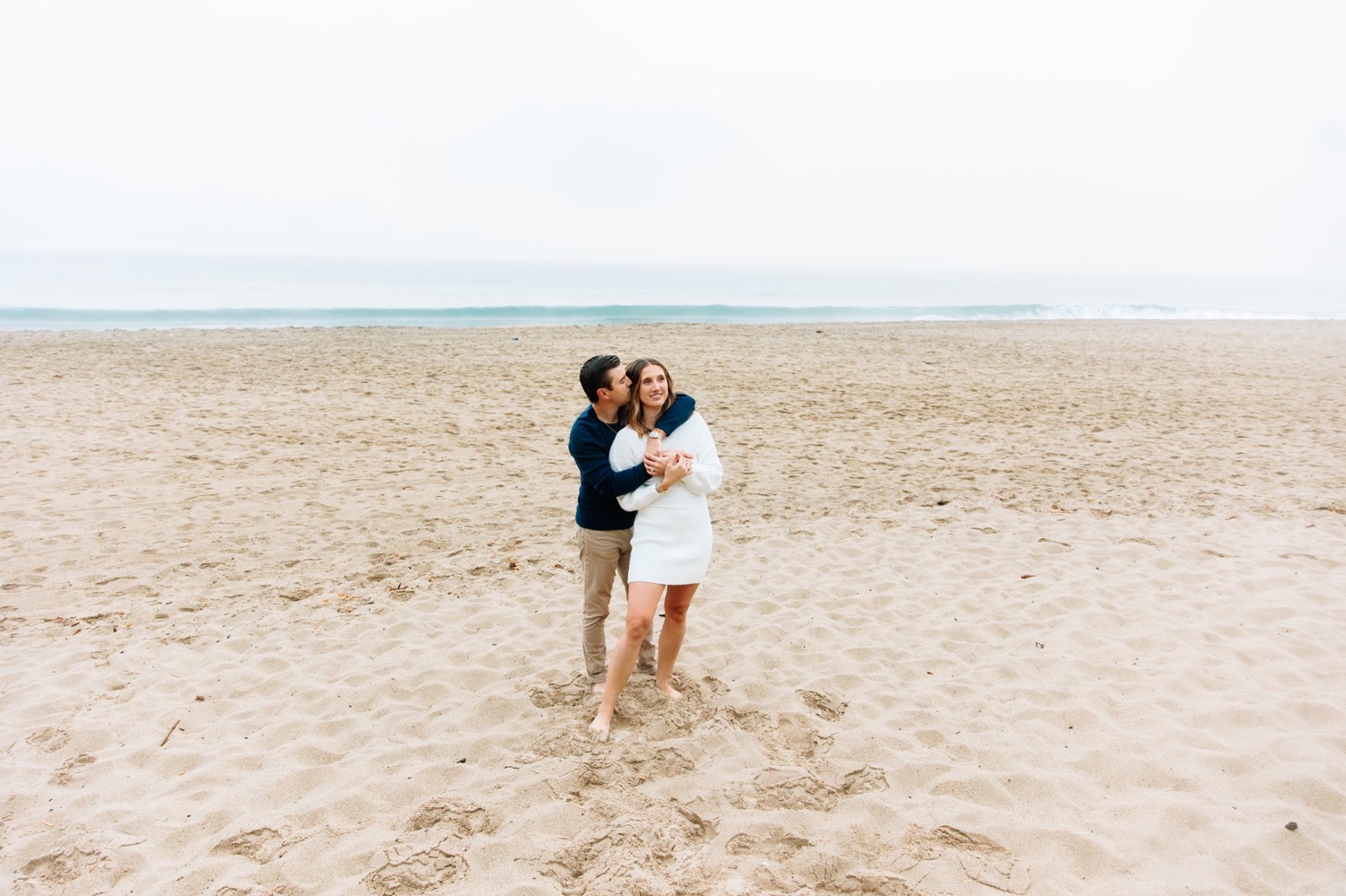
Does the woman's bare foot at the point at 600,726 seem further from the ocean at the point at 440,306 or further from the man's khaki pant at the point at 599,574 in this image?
the ocean at the point at 440,306

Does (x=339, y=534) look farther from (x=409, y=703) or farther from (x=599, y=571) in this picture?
(x=599, y=571)

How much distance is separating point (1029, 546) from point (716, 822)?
13.0 feet

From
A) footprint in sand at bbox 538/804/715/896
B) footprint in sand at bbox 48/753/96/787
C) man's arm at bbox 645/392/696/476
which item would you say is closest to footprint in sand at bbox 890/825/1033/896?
→ footprint in sand at bbox 538/804/715/896

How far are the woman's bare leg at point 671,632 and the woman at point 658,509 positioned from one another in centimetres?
7

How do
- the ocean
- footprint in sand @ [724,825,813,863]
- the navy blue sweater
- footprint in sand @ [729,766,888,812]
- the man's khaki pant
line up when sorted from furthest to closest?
the ocean < the man's khaki pant < the navy blue sweater < footprint in sand @ [729,766,888,812] < footprint in sand @ [724,825,813,863]

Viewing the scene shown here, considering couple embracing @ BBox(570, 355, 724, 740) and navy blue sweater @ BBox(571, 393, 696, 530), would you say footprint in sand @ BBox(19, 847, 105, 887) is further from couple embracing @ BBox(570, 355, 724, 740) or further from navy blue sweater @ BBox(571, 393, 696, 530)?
navy blue sweater @ BBox(571, 393, 696, 530)

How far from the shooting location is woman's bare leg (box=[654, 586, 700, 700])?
337 centimetres

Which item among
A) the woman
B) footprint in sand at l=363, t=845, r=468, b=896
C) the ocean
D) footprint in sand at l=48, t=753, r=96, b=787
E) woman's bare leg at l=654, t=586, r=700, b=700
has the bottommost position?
footprint in sand at l=363, t=845, r=468, b=896

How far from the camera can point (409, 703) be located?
147 inches

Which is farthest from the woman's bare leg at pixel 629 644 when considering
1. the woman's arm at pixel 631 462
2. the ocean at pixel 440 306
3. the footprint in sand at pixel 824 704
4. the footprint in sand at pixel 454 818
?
the ocean at pixel 440 306

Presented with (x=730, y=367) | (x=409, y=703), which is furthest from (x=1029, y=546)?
(x=730, y=367)

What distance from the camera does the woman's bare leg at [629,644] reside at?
3.23 metres

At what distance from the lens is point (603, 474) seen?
10.5ft

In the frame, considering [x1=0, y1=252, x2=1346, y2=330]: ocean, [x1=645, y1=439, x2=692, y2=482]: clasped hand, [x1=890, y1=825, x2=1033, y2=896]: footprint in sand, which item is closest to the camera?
[x1=890, y1=825, x2=1033, y2=896]: footprint in sand
